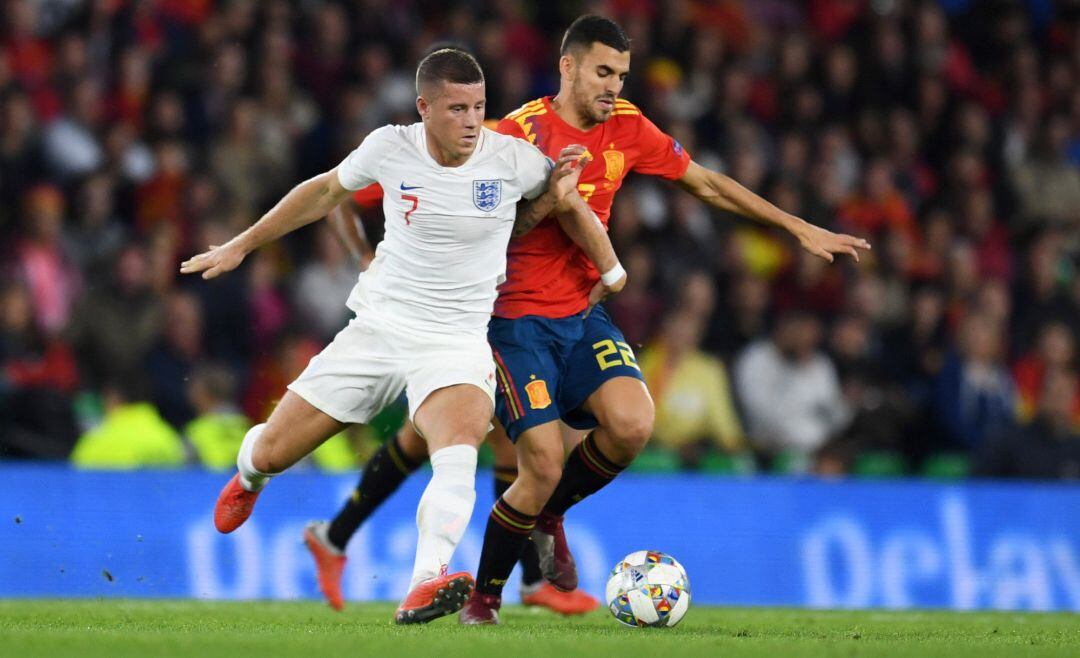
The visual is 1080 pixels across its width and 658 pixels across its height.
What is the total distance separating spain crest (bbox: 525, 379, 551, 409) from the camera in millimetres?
6723

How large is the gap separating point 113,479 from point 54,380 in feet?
3.59

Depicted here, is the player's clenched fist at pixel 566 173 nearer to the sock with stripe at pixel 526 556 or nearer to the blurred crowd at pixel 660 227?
the sock with stripe at pixel 526 556

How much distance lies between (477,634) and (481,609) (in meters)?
0.77

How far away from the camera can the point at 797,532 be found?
10.1 meters

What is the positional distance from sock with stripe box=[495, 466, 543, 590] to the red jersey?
106 cm

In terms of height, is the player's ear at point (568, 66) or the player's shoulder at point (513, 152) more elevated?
the player's ear at point (568, 66)

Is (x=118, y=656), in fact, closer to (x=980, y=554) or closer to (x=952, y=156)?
(x=980, y=554)

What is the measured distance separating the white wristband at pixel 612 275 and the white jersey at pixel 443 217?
47 centimetres

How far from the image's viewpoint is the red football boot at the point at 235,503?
22.9 feet

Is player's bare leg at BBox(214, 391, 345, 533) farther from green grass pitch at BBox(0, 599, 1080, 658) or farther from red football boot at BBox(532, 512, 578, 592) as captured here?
red football boot at BBox(532, 512, 578, 592)

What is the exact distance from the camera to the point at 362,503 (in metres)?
7.96

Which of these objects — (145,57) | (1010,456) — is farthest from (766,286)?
(145,57)

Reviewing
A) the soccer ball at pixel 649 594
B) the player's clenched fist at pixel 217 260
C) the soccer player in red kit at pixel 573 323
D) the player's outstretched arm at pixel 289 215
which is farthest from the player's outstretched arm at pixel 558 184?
the soccer ball at pixel 649 594

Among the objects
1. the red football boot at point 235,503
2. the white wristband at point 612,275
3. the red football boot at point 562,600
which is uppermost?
the white wristband at point 612,275
